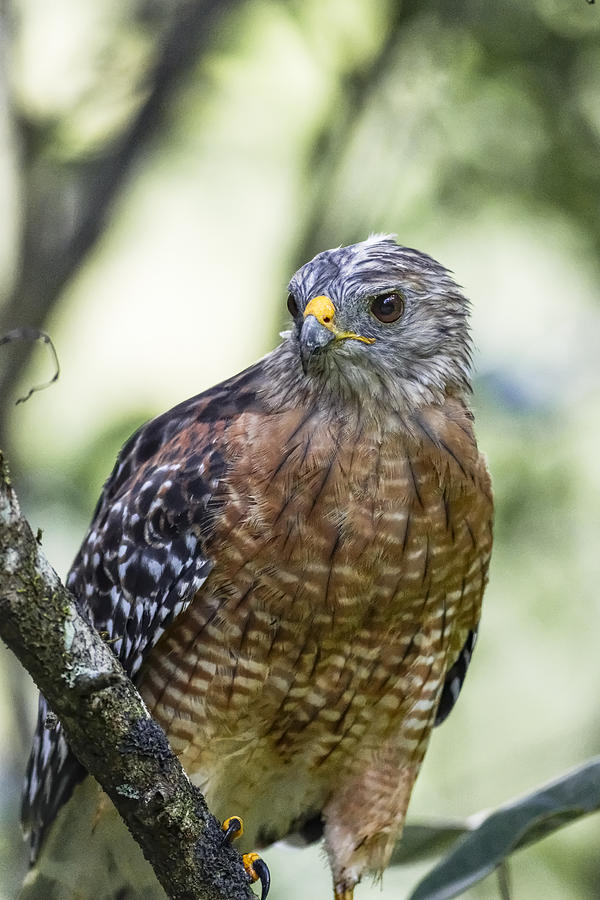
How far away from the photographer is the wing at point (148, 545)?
169 inches

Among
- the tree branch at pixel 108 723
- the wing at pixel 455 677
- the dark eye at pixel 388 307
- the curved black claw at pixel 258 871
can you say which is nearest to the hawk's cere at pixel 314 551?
the dark eye at pixel 388 307

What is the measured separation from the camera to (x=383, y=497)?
421 cm

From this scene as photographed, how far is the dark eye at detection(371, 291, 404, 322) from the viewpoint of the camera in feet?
14.1

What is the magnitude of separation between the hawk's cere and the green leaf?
0.59m

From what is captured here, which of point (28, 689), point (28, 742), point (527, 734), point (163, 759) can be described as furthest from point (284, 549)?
point (527, 734)

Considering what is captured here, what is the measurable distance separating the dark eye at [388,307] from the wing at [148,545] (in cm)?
60

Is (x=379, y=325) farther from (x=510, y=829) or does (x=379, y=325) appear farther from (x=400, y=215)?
(x=400, y=215)

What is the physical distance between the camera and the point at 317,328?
4055 mm

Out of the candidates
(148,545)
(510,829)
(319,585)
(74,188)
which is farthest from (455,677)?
(74,188)

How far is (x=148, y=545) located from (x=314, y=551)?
27.5 inches

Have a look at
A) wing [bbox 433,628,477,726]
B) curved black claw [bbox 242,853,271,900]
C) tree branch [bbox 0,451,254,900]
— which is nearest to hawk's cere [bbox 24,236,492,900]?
wing [bbox 433,628,477,726]

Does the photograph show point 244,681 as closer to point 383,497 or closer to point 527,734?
point 383,497

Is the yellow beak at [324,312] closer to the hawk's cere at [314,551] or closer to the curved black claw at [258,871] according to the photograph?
the hawk's cere at [314,551]

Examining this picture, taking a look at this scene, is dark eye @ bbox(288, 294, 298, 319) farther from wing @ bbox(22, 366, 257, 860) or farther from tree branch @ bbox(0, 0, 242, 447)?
tree branch @ bbox(0, 0, 242, 447)
